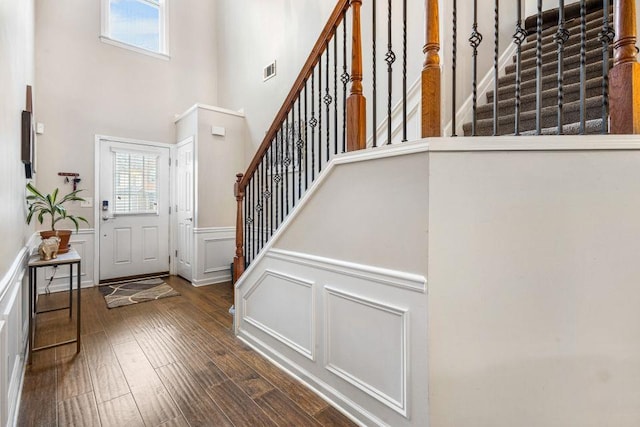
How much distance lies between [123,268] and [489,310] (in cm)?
485

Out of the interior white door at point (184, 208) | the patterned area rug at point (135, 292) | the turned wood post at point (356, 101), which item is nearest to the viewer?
the turned wood post at point (356, 101)

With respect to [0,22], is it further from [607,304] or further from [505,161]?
[607,304]

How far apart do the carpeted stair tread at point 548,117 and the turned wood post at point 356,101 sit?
1.04 metres

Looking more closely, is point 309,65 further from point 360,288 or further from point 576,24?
point 576,24

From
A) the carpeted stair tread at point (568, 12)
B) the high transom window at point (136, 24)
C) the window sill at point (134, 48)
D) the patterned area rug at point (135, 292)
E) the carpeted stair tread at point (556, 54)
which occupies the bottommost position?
the patterned area rug at point (135, 292)

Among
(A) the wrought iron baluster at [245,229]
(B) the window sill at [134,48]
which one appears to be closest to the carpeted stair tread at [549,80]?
(A) the wrought iron baluster at [245,229]

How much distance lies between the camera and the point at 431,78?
1341mm

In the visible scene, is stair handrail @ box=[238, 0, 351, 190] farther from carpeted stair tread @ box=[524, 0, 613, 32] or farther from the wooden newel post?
carpeted stair tread @ box=[524, 0, 613, 32]

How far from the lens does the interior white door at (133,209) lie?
14.5 feet

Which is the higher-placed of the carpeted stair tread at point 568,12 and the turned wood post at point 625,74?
the carpeted stair tread at point 568,12

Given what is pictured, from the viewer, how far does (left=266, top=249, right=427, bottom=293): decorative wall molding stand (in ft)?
4.54

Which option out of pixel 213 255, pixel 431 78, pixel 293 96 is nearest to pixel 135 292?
pixel 213 255

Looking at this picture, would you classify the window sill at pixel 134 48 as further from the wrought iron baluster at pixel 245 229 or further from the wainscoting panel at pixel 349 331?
the wainscoting panel at pixel 349 331

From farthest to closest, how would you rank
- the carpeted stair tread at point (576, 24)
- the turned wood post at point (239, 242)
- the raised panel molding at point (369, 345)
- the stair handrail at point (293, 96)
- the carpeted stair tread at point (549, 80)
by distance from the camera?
the carpeted stair tread at point (576, 24)
the turned wood post at point (239, 242)
the carpeted stair tread at point (549, 80)
the stair handrail at point (293, 96)
the raised panel molding at point (369, 345)
